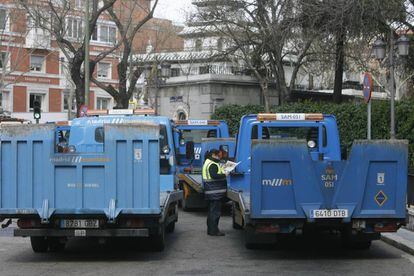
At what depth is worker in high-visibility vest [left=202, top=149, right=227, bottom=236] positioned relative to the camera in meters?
12.6

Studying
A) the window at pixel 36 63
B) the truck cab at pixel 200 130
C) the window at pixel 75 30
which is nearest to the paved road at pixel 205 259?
the truck cab at pixel 200 130

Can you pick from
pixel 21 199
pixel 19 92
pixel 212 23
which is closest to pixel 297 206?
pixel 21 199

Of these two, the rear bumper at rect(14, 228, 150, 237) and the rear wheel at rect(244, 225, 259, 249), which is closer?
the rear bumper at rect(14, 228, 150, 237)

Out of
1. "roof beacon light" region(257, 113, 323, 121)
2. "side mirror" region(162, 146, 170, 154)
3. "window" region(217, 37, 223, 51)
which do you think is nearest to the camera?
"roof beacon light" region(257, 113, 323, 121)

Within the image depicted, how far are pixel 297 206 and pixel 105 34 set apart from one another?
58624 millimetres

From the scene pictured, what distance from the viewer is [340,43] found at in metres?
26.1

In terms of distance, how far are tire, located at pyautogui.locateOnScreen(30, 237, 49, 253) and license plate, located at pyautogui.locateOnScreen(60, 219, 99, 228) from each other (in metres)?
1.17

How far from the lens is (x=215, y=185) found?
1267 cm

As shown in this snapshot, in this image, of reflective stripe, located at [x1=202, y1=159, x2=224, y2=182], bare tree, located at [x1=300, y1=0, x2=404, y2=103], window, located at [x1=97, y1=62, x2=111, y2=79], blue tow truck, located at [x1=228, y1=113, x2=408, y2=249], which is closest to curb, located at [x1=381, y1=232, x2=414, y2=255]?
blue tow truck, located at [x1=228, y1=113, x2=408, y2=249]

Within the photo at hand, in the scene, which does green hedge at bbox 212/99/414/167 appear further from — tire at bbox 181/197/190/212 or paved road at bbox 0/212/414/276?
paved road at bbox 0/212/414/276

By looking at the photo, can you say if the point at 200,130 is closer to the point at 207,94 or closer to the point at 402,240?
the point at 402,240

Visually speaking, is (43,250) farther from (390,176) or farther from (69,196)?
(390,176)

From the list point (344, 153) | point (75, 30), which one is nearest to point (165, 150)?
point (344, 153)

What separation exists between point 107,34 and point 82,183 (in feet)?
185
